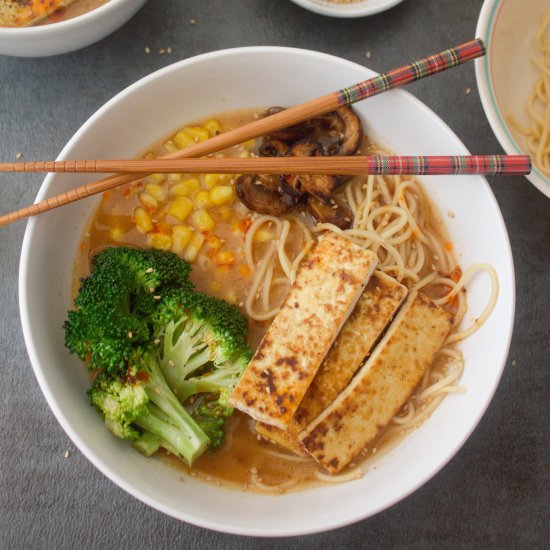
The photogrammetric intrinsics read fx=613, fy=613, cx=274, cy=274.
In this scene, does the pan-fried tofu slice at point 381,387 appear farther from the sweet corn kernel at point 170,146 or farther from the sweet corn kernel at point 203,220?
the sweet corn kernel at point 170,146

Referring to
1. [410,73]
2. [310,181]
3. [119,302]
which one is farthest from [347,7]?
[119,302]

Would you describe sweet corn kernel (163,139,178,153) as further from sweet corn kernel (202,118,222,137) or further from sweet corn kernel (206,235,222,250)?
sweet corn kernel (206,235,222,250)

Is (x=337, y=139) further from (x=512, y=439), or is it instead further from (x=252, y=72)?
(x=512, y=439)

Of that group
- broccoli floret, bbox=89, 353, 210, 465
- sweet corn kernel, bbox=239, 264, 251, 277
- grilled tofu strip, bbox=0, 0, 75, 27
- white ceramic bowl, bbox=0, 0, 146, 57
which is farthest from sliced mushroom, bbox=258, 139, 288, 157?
grilled tofu strip, bbox=0, 0, 75, 27

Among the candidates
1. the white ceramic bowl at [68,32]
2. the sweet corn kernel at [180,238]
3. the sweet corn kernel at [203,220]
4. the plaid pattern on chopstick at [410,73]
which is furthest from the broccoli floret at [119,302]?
the plaid pattern on chopstick at [410,73]

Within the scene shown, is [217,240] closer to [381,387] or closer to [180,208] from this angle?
[180,208]

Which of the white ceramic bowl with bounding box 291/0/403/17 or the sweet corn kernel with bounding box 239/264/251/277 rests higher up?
the white ceramic bowl with bounding box 291/0/403/17
